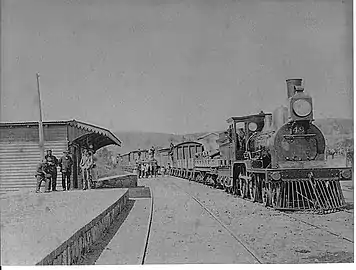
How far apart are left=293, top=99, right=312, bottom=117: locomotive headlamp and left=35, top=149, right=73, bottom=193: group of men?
327 centimetres

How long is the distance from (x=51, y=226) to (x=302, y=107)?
3740 mm

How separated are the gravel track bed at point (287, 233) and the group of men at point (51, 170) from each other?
7.14ft

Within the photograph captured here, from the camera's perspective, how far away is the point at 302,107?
6820mm

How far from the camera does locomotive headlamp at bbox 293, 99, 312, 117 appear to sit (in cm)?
680

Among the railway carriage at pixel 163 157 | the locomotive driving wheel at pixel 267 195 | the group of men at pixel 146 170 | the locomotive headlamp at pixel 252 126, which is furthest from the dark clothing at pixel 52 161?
the group of men at pixel 146 170

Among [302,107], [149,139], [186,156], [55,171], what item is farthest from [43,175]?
[186,156]

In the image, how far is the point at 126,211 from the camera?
735 cm

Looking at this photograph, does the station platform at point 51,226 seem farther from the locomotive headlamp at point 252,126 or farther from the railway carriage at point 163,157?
the railway carriage at point 163,157

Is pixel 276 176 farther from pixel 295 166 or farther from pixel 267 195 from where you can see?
pixel 267 195

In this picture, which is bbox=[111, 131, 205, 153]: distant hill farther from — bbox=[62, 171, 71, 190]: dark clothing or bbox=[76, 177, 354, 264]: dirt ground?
bbox=[76, 177, 354, 264]: dirt ground

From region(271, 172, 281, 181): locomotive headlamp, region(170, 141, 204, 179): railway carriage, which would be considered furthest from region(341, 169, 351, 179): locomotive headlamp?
region(170, 141, 204, 179): railway carriage

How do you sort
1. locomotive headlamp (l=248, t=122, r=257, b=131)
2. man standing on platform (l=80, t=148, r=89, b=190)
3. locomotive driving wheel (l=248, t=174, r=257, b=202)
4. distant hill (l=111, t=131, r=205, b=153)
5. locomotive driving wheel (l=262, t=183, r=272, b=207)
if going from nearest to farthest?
locomotive driving wheel (l=262, t=183, r=272, b=207) < locomotive driving wheel (l=248, t=174, r=257, b=202) < man standing on platform (l=80, t=148, r=89, b=190) < locomotive headlamp (l=248, t=122, r=257, b=131) < distant hill (l=111, t=131, r=205, b=153)

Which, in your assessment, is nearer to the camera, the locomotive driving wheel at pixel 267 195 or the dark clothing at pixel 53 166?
the locomotive driving wheel at pixel 267 195

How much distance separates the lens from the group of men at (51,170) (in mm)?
7609
